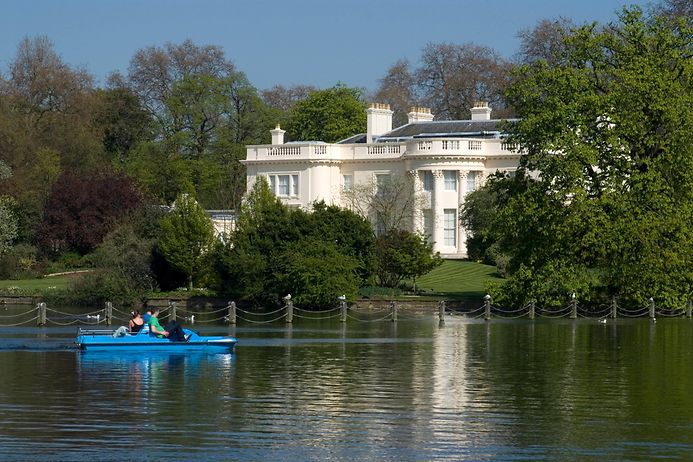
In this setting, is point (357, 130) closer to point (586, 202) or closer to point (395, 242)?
point (395, 242)

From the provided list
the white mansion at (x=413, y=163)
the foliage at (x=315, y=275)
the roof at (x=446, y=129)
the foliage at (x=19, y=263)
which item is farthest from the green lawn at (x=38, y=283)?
the roof at (x=446, y=129)

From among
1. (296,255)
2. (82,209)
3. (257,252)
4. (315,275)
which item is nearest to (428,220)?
(82,209)

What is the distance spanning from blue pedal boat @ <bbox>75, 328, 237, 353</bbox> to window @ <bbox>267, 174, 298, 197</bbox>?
47507mm

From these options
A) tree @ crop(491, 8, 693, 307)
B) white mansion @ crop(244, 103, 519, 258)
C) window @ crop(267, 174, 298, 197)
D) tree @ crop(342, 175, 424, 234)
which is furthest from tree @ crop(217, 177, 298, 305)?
window @ crop(267, 174, 298, 197)

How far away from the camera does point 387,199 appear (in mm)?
76438

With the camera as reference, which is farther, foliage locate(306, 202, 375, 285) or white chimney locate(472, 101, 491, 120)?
white chimney locate(472, 101, 491, 120)

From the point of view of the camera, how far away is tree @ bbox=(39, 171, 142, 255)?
74000mm

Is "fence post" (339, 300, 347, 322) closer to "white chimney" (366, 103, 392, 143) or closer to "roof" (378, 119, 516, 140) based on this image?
"roof" (378, 119, 516, 140)

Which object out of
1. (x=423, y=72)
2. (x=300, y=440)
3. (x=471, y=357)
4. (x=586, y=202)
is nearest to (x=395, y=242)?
(x=586, y=202)

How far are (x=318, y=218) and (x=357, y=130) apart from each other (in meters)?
40.0

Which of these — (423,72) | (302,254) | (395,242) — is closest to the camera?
(302,254)

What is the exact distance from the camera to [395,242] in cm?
5875

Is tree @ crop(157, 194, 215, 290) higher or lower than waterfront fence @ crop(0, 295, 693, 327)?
higher

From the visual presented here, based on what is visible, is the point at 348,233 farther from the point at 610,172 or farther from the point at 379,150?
the point at 379,150
